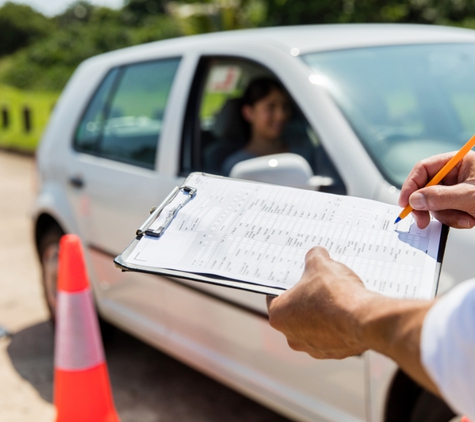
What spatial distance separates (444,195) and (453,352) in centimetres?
55

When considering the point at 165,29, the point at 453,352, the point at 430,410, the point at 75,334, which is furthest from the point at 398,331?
the point at 165,29

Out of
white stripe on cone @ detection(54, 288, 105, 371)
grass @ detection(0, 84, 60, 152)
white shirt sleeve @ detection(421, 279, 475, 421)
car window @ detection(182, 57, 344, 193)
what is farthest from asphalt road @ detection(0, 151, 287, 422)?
grass @ detection(0, 84, 60, 152)

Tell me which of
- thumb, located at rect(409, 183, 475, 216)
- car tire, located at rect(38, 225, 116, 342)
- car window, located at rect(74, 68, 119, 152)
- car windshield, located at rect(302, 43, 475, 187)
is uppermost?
thumb, located at rect(409, 183, 475, 216)

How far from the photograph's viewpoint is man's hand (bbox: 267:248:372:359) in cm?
98

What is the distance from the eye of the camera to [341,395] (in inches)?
86.1

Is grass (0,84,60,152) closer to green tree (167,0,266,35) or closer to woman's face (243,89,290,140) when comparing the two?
green tree (167,0,266,35)

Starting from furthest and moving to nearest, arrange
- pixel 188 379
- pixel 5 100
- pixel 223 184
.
→ pixel 5 100, pixel 188 379, pixel 223 184

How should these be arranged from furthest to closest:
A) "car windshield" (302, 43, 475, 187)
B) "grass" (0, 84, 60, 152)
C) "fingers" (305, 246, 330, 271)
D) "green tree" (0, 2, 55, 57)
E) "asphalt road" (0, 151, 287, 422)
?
"green tree" (0, 2, 55, 57), "grass" (0, 84, 60, 152), "asphalt road" (0, 151, 287, 422), "car windshield" (302, 43, 475, 187), "fingers" (305, 246, 330, 271)

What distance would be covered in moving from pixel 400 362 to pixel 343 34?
2222mm

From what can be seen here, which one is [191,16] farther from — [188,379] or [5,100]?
[188,379]

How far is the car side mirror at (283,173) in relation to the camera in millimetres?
2234

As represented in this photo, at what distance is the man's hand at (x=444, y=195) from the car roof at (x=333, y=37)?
1292mm

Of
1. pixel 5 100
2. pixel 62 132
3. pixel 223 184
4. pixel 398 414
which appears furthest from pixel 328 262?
pixel 5 100

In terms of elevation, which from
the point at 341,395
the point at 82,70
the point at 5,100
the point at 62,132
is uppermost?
the point at 82,70
